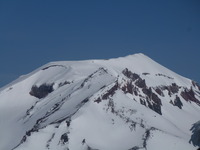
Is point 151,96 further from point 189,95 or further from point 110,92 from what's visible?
point 110,92

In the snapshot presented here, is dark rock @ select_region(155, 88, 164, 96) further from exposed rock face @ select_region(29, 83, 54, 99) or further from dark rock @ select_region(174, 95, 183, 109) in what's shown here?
exposed rock face @ select_region(29, 83, 54, 99)

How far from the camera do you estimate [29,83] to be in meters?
134

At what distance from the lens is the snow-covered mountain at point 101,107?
83.8 metres

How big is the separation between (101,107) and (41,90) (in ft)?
118

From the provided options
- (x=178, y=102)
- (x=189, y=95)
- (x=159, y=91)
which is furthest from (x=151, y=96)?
(x=189, y=95)

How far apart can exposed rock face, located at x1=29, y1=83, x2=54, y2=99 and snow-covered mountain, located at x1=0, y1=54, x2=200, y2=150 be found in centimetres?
25

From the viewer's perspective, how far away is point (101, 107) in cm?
9375

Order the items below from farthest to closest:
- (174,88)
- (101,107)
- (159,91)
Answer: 1. (174,88)
2. (159,91)
3. (101,107)

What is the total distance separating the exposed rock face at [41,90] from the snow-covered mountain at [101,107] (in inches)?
9.9

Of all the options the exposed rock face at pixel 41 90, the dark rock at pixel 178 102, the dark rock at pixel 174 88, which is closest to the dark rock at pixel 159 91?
the dark rock at pixel 178 102

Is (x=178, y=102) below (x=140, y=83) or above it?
below

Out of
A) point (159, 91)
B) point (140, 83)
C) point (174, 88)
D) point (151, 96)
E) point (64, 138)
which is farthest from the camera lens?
point (174, 88)

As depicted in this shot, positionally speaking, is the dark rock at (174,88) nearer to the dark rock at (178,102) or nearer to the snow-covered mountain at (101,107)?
the snow-covered mountain at (101,107)

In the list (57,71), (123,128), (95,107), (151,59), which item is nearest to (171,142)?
(123,128)
